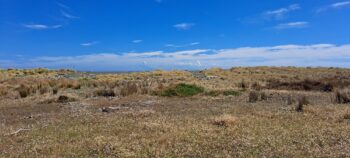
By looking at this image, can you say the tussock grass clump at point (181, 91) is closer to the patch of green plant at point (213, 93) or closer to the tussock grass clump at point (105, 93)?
the patch of green plant at point (213, 93)

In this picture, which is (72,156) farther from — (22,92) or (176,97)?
(22,92)

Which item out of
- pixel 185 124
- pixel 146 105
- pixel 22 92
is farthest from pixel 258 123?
pixel 22 92

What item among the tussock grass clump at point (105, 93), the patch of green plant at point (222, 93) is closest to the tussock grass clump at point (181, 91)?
the patch of green plant at point (222, 93)

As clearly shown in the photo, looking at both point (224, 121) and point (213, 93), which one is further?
point (213, 93)

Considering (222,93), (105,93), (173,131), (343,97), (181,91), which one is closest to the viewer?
(173,131)

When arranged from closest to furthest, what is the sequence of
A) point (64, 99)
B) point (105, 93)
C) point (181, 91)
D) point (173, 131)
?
point (173, 131), point (64, 99), point (181, 91), point (105, 93)

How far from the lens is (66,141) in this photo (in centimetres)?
1299

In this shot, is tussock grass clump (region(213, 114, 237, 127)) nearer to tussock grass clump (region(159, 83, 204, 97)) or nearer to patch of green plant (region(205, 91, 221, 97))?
patch of green plant (region(205, 91, 221, 97))

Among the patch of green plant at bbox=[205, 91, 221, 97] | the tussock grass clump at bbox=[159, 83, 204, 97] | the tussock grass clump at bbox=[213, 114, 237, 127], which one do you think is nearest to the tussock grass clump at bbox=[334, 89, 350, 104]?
the patch of green plant at bbox=[205, 91, 221, 97]

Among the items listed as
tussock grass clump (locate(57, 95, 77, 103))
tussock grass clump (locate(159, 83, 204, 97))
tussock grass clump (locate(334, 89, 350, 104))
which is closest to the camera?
tussock grass clump (locate(334, 89, 350, 104))

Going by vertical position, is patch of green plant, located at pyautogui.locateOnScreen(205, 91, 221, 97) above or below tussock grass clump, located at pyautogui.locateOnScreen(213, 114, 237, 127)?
below

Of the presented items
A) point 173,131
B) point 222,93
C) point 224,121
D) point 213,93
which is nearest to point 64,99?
point 213,93

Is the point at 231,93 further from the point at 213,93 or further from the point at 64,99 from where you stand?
the point at 64,99

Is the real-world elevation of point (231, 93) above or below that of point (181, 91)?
below
